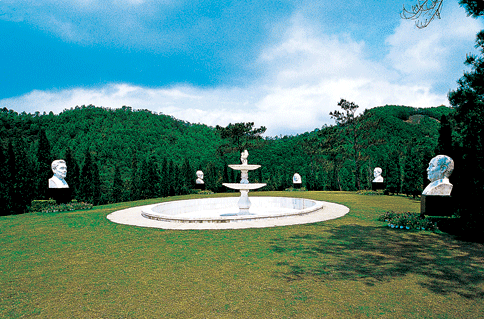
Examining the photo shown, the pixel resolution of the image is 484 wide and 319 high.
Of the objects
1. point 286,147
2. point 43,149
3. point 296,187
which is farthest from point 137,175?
point 286,147

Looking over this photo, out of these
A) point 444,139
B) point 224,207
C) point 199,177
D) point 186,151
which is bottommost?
point 224,207

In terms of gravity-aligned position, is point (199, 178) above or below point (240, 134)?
below

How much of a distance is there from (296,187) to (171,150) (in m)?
21.0

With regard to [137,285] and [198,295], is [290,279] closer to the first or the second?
[198,295]

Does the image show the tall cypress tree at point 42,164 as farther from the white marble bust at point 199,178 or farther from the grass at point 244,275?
the white marble bust at point 199,178

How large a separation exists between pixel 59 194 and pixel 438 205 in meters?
16.8

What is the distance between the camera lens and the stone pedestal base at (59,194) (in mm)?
13766

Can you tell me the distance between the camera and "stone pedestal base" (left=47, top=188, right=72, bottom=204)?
13.8 metres

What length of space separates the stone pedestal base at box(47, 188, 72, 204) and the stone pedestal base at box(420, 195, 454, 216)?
16.3 m

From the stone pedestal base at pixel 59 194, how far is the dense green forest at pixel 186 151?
4090mm

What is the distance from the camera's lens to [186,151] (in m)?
41.0

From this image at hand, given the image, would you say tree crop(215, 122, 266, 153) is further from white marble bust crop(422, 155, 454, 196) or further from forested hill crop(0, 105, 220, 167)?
white marble bust crop(422, 155, 454, 196)

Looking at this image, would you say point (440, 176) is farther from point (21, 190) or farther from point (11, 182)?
point (11, 182)

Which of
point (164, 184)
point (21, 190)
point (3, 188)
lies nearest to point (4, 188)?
point (3, 188)
